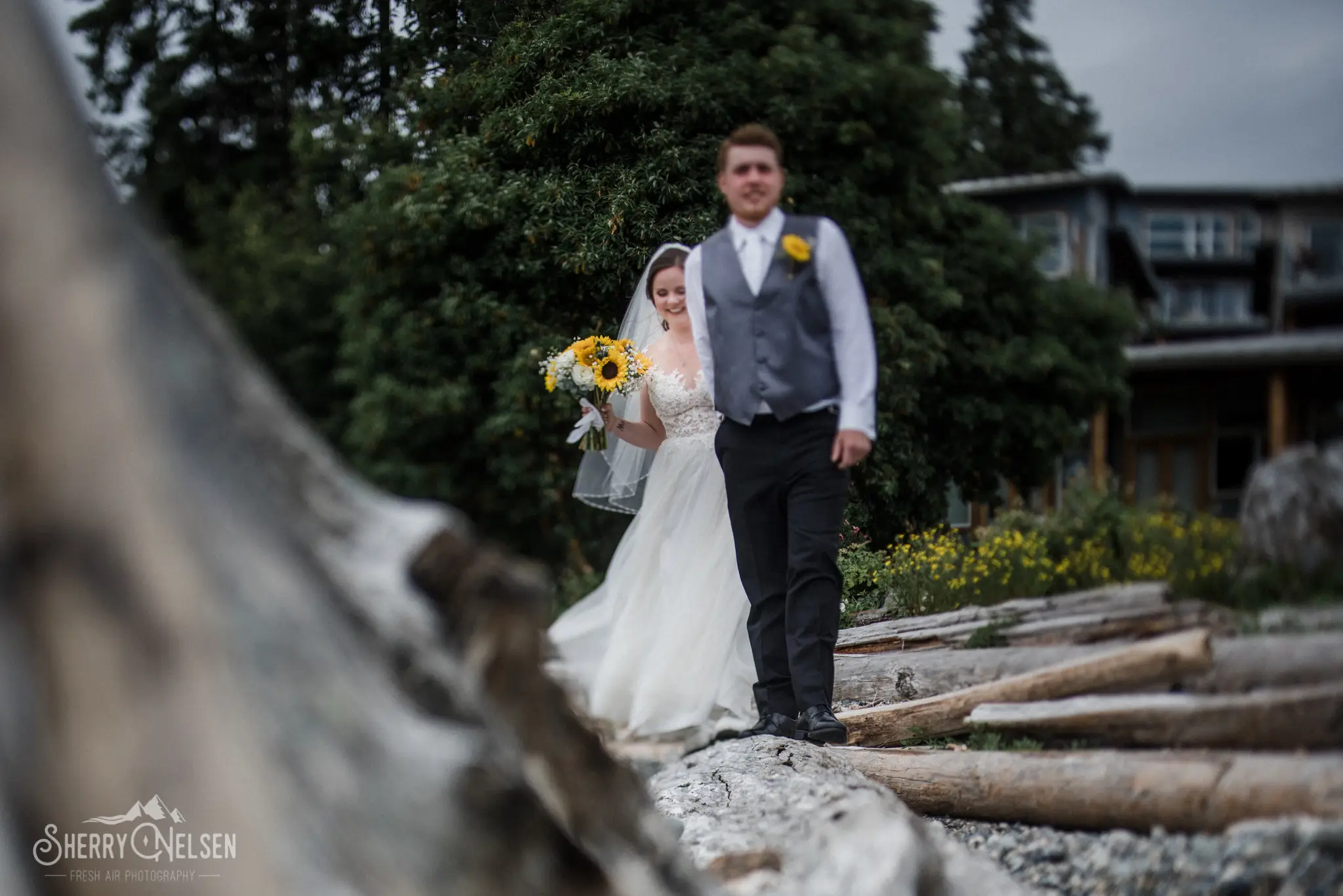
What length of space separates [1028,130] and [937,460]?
1.01m

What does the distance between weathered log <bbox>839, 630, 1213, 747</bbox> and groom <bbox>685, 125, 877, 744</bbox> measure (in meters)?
0.13

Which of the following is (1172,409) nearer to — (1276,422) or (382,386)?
(1276,422)

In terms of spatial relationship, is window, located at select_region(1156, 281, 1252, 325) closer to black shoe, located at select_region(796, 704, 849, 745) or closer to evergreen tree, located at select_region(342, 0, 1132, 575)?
evergreen tree, located at select_region(342, 0, 1132, 575)

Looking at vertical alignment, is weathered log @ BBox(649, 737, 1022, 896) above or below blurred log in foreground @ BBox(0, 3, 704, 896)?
below

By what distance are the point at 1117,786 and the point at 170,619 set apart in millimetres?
1969

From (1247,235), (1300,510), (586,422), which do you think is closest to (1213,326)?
(1247,235)

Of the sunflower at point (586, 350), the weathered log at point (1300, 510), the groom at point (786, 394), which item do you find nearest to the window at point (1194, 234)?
the weathered log at point (1300, 510)

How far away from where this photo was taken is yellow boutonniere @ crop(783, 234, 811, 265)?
316 centimetres

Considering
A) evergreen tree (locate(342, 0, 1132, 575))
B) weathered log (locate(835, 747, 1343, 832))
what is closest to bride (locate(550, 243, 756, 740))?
evergreen tree (locate(342, 0, 1132, 575))

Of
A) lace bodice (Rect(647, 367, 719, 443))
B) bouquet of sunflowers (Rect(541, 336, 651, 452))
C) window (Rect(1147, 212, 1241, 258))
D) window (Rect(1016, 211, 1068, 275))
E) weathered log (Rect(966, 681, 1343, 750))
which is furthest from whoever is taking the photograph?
lace bodice (Rect(647, 367, 719, 443))

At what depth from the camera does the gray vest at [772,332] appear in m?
3.18

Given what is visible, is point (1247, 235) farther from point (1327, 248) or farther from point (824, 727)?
point (824, 727)

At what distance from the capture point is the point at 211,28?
3.76 metres

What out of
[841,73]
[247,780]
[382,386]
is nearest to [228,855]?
[247,780]
